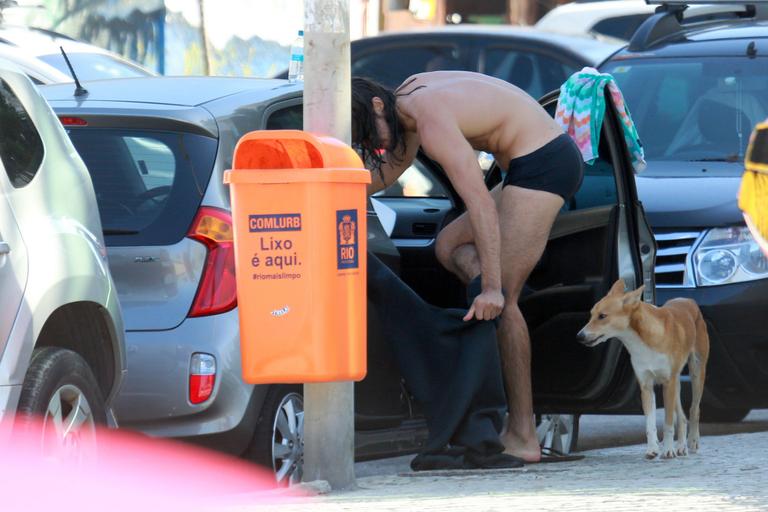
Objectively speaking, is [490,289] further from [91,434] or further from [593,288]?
[91,434]

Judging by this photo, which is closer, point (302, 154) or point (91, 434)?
point (91, 434)

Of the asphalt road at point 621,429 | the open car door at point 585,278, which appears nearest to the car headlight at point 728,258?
the open car door at point 585,278

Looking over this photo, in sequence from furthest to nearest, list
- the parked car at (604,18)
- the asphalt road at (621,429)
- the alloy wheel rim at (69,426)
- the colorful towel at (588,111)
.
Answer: the parked car at (604,18) → the asphalt road at (621,429) → the colorful towel at (588,111) → the alloy wheel rim at (69,426)

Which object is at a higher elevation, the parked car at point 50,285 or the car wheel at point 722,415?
the parked car at point 50,285

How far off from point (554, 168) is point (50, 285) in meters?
2.53

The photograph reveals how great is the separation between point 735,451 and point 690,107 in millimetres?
2699

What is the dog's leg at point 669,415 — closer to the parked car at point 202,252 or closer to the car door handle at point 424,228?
the parked car at point 202,252

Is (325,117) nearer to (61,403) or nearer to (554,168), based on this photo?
(554,168)

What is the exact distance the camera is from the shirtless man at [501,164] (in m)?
6.76

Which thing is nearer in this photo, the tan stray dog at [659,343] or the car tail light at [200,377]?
the car tail light at [200,377]

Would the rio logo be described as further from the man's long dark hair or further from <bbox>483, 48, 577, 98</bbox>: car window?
<bbox>483, 48, 577, 98</bbox>: car window

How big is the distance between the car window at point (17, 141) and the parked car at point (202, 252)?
87 cm

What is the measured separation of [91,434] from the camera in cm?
539

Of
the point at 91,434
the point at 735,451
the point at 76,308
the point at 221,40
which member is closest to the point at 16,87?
the point at 76,308
